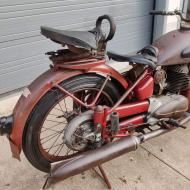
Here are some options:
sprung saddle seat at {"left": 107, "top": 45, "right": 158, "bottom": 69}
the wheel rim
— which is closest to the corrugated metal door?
the wheel rim

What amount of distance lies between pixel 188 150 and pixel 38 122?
1.50 metres

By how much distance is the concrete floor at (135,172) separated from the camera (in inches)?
94.3

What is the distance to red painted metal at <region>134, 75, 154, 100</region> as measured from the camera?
244cm

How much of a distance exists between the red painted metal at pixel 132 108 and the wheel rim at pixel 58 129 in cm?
12

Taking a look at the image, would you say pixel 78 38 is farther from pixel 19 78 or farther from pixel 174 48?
pixel 19 78

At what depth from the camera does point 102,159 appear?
83.1 inches

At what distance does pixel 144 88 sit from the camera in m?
2.45

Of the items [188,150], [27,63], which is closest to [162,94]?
[188,150]

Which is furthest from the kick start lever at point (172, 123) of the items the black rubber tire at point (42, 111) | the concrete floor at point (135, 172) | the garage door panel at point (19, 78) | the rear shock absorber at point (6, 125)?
the garage door panel at point (19, 78)

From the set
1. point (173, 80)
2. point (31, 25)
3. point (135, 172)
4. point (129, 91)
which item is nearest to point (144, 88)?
point (129, 91)

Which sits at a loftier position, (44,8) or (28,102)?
(44,8)

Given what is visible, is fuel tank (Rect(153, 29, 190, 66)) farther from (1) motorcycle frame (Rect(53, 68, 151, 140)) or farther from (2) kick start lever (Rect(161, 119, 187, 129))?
(2) kick start lever (Rect(161, 119, 187, 129))

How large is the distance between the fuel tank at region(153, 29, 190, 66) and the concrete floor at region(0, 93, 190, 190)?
86cm

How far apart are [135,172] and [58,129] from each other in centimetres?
101
